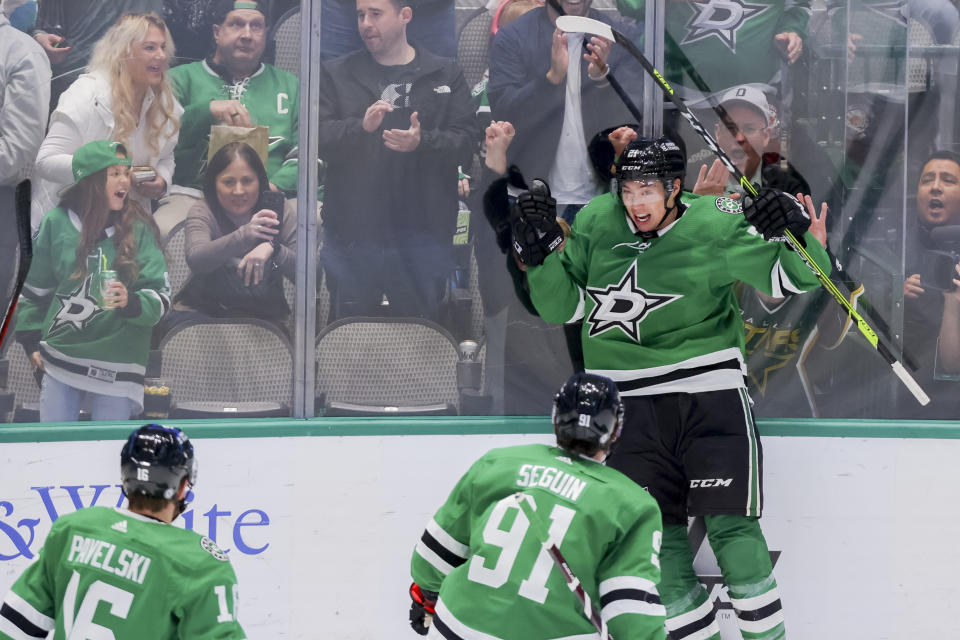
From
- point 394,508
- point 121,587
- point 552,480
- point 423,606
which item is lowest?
point 394,508

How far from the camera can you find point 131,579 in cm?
234

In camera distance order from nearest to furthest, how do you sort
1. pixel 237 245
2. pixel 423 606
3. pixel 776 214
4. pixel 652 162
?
pixel 423 606 < pixel 776 214 < pixel 652 162 < pixel 237 245

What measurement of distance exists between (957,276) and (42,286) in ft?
9.16

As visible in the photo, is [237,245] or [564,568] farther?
[237,245]

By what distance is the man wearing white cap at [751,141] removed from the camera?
403cm

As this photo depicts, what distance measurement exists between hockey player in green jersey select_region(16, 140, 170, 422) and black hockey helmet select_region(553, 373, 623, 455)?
177cm

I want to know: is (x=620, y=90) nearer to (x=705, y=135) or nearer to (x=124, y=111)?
(x=705, y=135)

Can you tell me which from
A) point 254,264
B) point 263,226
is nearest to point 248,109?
point 263,226

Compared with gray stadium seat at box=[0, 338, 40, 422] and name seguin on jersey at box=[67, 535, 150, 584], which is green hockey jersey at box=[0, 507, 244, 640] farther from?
gray stadium seat at box=[0, 338, 40, 422]

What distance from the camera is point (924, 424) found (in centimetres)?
396

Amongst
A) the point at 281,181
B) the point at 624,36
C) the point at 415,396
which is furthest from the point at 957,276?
the point at 281,181

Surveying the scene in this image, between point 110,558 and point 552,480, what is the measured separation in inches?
32.3

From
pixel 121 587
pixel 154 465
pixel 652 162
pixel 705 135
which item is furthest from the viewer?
pixel 705 135

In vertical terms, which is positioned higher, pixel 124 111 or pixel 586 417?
pixel 124 111
